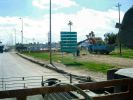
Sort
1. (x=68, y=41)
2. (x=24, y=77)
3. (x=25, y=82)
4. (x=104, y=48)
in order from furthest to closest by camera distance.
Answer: (x=104, y=48) → (x=68, y=41) → (x=25, y=82) → (x=24, y=77)

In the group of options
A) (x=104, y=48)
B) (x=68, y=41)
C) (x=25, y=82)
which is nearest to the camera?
(x=25, y=82)

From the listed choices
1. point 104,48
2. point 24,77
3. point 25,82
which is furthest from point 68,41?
point 104,48

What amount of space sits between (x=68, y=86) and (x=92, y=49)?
87.9 m

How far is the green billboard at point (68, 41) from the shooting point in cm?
4647

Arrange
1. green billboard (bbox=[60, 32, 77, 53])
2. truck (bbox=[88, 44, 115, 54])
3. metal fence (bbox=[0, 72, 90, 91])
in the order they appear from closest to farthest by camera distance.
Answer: metal fence (bbox=[0, 72, 90, 91]), green billboard (bbox=[60, 32, 77, 53]), truck (bbox=[88, 44, 115, 54])

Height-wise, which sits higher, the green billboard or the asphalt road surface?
the green billboard

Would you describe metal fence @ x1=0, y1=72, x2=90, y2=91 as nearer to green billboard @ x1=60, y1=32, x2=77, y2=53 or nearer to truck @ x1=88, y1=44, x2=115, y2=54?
green billboard @ x1=60, y1=32, x2=77, y2=53

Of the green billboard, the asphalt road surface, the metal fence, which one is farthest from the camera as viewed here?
the green billboard

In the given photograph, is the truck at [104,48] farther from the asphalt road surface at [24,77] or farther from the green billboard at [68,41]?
the asphalt road surface at [24,77]

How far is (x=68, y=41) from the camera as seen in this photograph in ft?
153

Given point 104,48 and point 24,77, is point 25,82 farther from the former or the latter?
point 104,48

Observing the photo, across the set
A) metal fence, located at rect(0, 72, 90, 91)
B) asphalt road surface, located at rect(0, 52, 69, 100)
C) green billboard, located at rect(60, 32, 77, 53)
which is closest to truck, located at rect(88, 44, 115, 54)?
green billboard, located at rect(60, 32, 77, 53)

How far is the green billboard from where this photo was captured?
1829 inches

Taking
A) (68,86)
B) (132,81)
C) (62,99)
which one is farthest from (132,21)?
(62,99)
